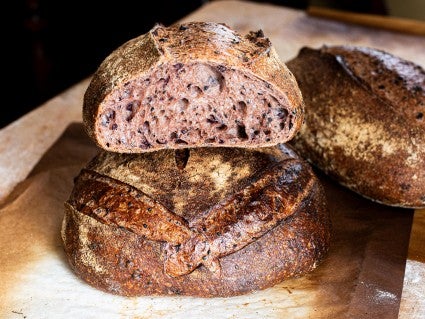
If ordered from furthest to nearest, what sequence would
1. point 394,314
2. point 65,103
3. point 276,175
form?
point 65,103, point 276,175, point 394,314

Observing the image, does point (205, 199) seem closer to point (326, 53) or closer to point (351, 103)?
point (351, 103)

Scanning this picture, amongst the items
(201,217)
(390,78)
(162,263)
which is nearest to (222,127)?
(201,217)

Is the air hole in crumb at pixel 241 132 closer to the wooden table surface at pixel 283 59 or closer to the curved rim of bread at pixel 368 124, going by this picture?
the curved rim of bread at pixel 368 124

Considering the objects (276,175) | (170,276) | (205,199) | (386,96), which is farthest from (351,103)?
(170,276)

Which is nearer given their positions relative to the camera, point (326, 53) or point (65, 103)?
point (326, 53)

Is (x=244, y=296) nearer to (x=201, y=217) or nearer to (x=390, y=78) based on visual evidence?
(x=201, y=217)

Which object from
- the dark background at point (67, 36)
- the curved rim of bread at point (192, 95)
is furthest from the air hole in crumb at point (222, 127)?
the dark background at point (67, 36)

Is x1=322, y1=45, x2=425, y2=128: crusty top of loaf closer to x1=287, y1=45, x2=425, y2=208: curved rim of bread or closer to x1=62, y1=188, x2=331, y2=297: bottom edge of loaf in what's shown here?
x1=287, y1=45, x2=425, y2=208: curved rim of bread
